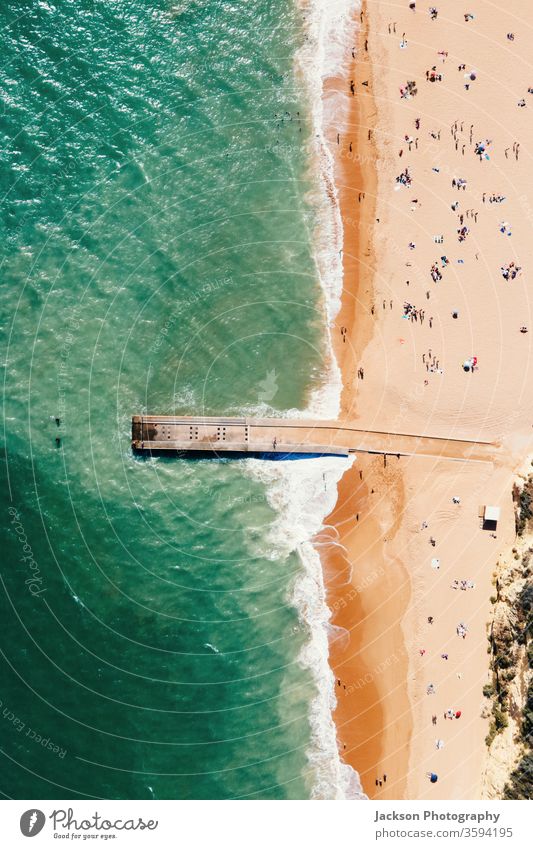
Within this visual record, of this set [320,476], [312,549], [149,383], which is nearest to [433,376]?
[320,476]

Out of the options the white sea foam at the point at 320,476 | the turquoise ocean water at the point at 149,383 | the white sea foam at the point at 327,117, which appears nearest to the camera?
the turquoise ocean water at the point at 149,383

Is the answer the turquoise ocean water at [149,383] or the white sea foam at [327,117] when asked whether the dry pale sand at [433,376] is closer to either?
the white sea foam at [327,117]

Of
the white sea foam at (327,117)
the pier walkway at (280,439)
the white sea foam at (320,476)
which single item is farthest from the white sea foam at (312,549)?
the white sea foam at (327,117)

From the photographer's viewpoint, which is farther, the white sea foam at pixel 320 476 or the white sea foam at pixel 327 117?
the white sea foam at pixel 327 117

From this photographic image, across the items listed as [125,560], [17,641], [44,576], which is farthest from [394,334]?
[17,641]

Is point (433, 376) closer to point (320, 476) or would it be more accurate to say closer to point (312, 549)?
point (320, 476)

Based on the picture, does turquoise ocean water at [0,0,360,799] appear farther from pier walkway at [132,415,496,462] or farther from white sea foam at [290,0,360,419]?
pier walkway at [132,415,496,462]
